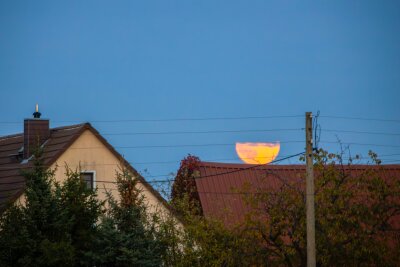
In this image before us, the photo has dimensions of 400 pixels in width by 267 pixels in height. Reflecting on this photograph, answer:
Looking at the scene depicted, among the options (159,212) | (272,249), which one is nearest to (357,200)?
(272,249)

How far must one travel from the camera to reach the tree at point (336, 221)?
3028 centimetres

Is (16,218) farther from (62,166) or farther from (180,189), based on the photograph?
(180,189)

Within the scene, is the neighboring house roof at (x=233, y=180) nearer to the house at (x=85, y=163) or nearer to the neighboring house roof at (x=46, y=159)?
the house at (x=85, y=163)

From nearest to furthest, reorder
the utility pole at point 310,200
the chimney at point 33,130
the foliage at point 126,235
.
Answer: the utility pole at point 310,200 → the foliage at point 126,235 → the chimney at point 33,130

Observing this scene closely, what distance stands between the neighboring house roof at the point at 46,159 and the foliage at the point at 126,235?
3.10 metres

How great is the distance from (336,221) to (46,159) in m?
13.0

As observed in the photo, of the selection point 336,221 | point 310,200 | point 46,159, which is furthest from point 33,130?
point 310,200

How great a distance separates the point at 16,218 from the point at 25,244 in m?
0.99

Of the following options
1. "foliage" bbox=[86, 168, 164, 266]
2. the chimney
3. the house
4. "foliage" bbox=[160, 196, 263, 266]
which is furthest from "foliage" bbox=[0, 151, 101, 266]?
the chimney

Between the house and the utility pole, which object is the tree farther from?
the house

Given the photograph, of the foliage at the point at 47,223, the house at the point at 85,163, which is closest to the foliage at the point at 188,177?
the house at the point at 85,163

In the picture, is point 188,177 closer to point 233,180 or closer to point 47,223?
point 233,180

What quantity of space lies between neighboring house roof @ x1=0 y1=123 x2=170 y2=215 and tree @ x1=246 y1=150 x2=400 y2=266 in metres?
7.32

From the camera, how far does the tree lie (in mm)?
30281
